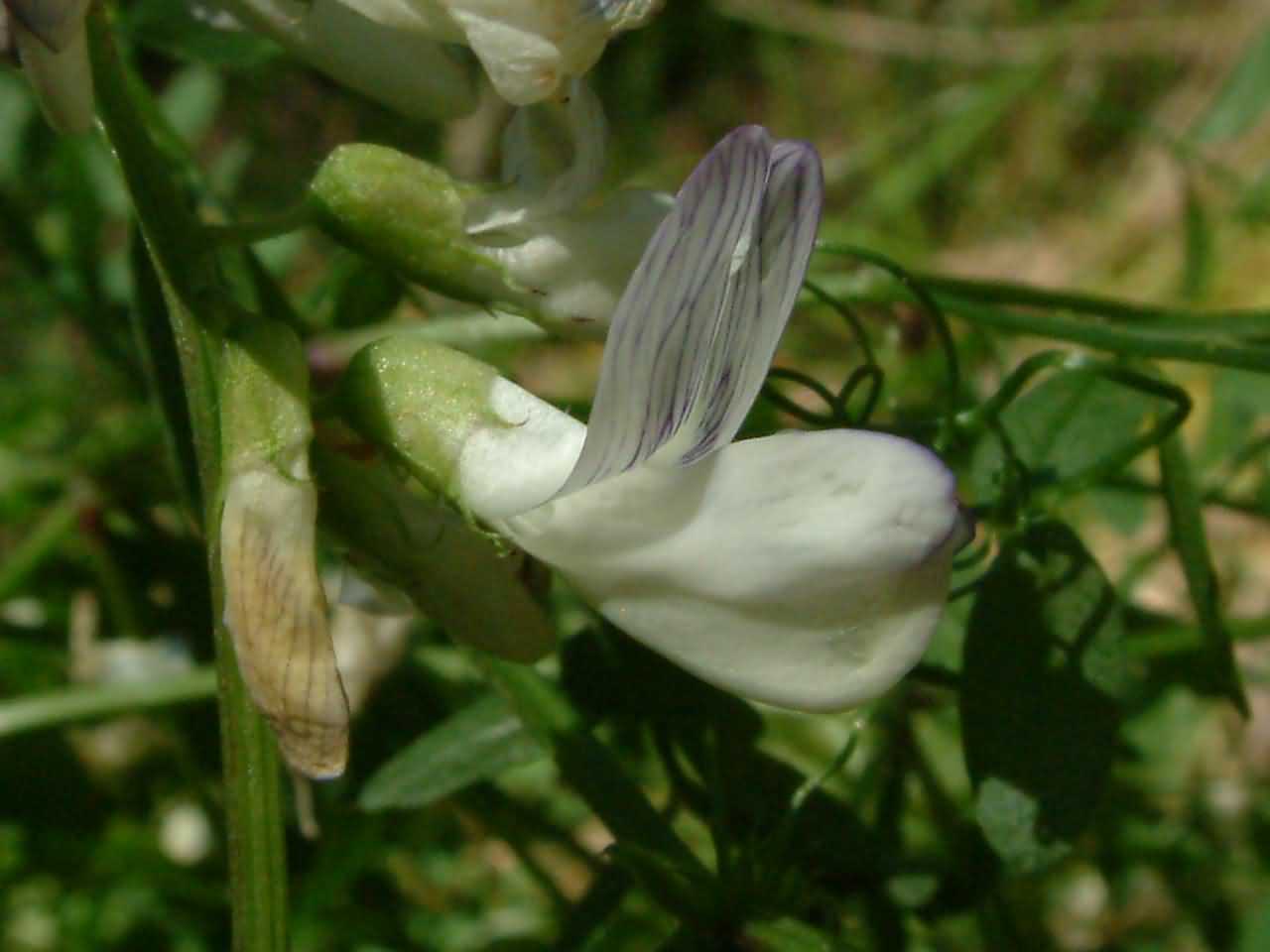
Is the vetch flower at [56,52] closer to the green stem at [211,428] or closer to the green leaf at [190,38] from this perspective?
the green stem at [211,428]

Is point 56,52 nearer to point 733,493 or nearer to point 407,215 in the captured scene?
point 407,215

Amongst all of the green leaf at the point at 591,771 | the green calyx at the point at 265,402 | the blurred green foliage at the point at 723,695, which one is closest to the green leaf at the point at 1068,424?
the blurred green foliage at the point at 723,695

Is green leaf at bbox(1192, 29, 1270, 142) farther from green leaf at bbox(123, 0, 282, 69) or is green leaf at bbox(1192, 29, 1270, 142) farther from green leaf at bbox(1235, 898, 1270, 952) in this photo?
green leaf at bbox(123, 0, 282, 69)

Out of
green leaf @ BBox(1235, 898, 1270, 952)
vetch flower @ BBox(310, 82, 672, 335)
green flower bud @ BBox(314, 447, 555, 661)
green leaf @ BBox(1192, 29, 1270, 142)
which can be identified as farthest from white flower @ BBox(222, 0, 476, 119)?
green leaf @ BBox(1192, 29, 1270, 142)

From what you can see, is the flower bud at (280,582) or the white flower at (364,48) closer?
the flower bud at (280,582)

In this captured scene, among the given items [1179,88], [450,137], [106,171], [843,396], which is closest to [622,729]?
[843,396]

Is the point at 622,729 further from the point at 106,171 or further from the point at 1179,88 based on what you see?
the point at 1179,88

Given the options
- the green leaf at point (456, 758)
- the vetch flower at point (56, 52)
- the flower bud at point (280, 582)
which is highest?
the vetch flower at point (56, 52)
